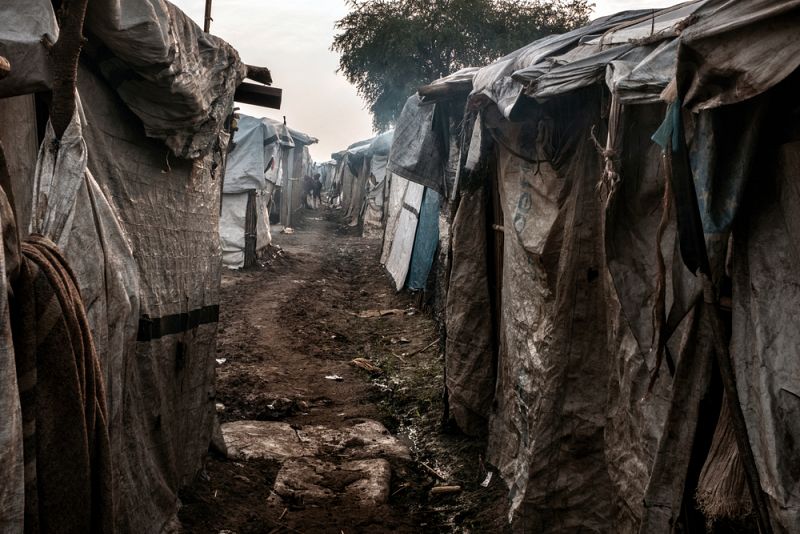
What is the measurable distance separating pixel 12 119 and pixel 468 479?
12.4ft

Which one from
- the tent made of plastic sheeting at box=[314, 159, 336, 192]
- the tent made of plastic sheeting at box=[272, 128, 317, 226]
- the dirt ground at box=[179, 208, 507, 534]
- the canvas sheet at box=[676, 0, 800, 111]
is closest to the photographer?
the canvas sheet at box=[676, 0, 800, 111]

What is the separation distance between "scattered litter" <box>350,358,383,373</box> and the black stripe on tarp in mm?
3104

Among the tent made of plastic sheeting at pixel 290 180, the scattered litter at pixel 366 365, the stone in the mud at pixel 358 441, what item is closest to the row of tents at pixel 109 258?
the stone in the mud at pixel 358 441

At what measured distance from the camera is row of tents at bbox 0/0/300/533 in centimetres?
160

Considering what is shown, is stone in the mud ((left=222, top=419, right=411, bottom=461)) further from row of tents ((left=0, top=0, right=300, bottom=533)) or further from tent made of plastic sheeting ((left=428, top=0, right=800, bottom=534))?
tent made of plastic sheeting ((left=428, top=0, right=800, bottom=534))

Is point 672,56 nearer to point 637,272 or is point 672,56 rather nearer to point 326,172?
point 637,272

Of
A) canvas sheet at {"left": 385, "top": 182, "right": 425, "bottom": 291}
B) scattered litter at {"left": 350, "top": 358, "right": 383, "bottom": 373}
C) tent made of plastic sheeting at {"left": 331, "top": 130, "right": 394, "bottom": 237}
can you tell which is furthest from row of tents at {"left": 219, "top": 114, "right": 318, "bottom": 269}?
scattered litter at {"left": 350, "top": 358, "right": 383, "bottom": 373}

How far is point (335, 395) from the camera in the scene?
6.49m

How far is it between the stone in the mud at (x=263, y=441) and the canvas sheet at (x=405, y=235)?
17.0 ft

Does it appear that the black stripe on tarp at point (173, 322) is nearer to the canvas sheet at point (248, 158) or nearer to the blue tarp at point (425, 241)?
the blue tarp at point (425, 241)

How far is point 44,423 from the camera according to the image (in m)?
1.62

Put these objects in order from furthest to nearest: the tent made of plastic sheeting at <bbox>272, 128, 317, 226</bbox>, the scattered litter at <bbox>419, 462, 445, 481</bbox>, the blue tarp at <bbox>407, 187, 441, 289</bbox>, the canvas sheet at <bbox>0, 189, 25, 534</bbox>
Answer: the tent made of plastic sheeting at <bbox>272, 128, 317, 226</bbox> < the blue tarp at <bbox>407, 187, 441, 289</bbox> < the scattered litter at <bbox>419, 462, 445, 481</bbox> < the canvas sheet at <bbox>0, 189, 25, 534</bbox>

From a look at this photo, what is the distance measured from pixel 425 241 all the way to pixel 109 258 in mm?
7417

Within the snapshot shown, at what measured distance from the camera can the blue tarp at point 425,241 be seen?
9.48m
